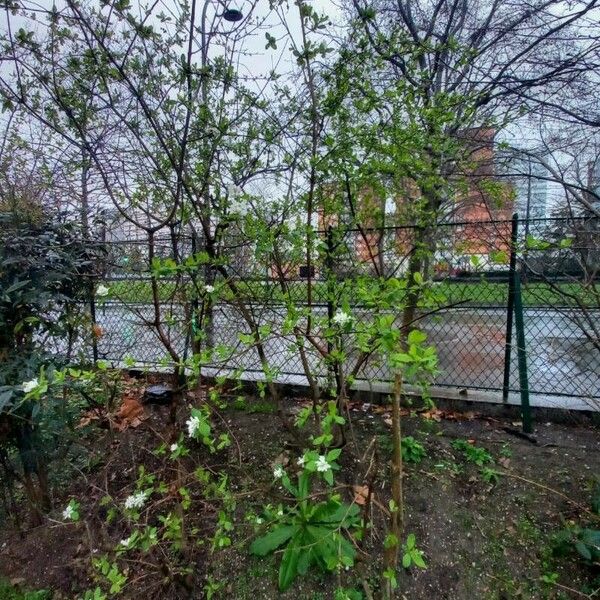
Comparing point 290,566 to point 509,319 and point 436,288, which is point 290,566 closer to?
point 436,288

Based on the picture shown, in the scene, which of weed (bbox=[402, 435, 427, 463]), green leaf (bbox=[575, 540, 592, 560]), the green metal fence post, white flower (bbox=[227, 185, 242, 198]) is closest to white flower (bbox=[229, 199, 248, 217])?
white flower (bbox=[227, 185, 242, 198])

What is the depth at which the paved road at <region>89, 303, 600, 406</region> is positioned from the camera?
7.64 ft

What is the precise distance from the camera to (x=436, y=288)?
1691 mm

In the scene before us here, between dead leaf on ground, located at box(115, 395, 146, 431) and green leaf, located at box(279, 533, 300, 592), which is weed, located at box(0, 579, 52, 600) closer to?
dead leaf on ground, located at box(115, 395, 146, 431)

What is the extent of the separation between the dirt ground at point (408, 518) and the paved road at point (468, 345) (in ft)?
1.30

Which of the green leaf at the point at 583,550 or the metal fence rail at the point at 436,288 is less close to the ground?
the metal fence rail at the point at 436,288

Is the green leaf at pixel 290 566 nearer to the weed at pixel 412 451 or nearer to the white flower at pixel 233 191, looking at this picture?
the weed at pixel 412 451

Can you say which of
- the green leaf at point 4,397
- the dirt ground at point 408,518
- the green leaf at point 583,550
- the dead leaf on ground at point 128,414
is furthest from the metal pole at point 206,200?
the green leaf at point 583,550

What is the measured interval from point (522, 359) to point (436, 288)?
1488 mm

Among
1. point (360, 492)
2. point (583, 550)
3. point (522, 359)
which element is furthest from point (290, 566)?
point (522, 359)

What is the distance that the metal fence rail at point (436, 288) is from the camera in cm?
214

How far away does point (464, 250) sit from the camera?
2.70 meters

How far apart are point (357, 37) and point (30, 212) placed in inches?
85.7

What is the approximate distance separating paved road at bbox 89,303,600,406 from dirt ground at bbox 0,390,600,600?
15.6 inches
